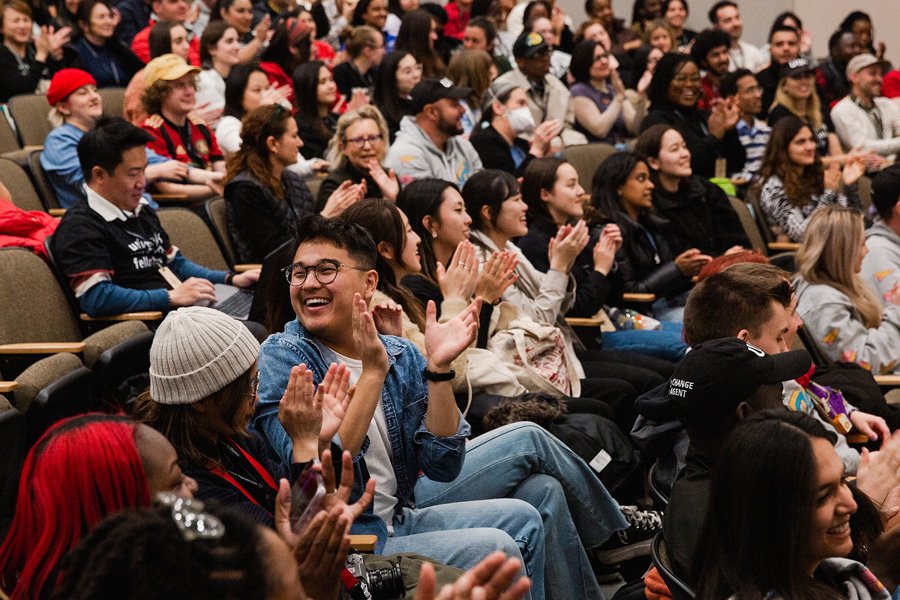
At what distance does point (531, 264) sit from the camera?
441 centimetres

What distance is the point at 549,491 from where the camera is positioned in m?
2.93

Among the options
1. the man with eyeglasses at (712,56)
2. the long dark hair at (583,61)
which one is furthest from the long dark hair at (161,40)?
the man with eyeglasses at (712,56)

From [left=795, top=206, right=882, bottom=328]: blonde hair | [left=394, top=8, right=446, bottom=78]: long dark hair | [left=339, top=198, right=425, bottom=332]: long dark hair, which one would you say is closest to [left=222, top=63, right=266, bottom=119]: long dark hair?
[left=394, top=8, right=446, bottom=78]: long dark hair

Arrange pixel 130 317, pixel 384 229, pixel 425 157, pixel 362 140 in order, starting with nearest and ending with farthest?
pixel 384 229 < pixel 130 317 < pixel 362 140 < pixel 425 157

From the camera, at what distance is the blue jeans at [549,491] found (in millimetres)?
2871

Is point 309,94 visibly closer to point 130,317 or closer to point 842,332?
point 130,317

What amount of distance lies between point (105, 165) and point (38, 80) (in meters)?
2.92

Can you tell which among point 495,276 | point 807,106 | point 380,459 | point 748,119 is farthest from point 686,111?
point 380,459

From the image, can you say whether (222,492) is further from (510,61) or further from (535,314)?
(510,61)

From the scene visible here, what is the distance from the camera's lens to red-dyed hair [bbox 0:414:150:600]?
163cm

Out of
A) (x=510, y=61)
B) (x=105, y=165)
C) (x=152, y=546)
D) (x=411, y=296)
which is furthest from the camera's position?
(x=510, y=61)

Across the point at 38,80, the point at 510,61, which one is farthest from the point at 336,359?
the point at 510,61

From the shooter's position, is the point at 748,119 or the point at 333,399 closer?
the point at 333,399

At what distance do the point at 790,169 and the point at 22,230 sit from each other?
3848 millimetres
